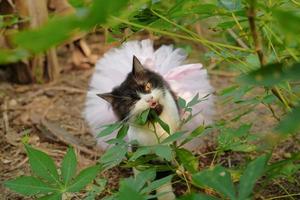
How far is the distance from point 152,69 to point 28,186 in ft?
3.06

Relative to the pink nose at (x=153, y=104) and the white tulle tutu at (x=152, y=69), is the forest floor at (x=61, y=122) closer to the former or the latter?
the white tulle tutu at (x=152, y=69)

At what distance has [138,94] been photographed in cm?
179

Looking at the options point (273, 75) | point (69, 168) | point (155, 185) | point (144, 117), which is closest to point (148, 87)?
point (144, 117)

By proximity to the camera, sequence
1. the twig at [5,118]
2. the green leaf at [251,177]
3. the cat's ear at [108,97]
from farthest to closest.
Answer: the twig at [5,118] → the cat's ear at [108,97] → the green leaf at [251,177]

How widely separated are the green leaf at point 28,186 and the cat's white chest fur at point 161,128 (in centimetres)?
53

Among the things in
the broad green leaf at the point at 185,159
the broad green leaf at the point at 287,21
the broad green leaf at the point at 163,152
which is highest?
the broad green leaf at the point at 287,21

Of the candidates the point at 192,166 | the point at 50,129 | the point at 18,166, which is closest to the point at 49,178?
the point at 192,166

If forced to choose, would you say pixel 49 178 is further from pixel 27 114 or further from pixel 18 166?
pixel 27 114

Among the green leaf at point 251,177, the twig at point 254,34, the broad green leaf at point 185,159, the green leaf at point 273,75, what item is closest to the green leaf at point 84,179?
the broad green leaf at point 185,159

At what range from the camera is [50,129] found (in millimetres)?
2299

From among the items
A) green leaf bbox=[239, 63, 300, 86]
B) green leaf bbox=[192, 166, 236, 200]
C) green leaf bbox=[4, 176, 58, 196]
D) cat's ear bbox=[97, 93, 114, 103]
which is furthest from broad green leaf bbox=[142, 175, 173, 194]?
cat's ear bbox=[97, 93, 114, 103]

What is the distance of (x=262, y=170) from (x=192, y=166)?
0.46 metres

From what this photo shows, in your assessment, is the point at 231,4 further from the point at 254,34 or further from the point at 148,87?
the point at 148,87

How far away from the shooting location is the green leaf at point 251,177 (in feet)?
2.94
